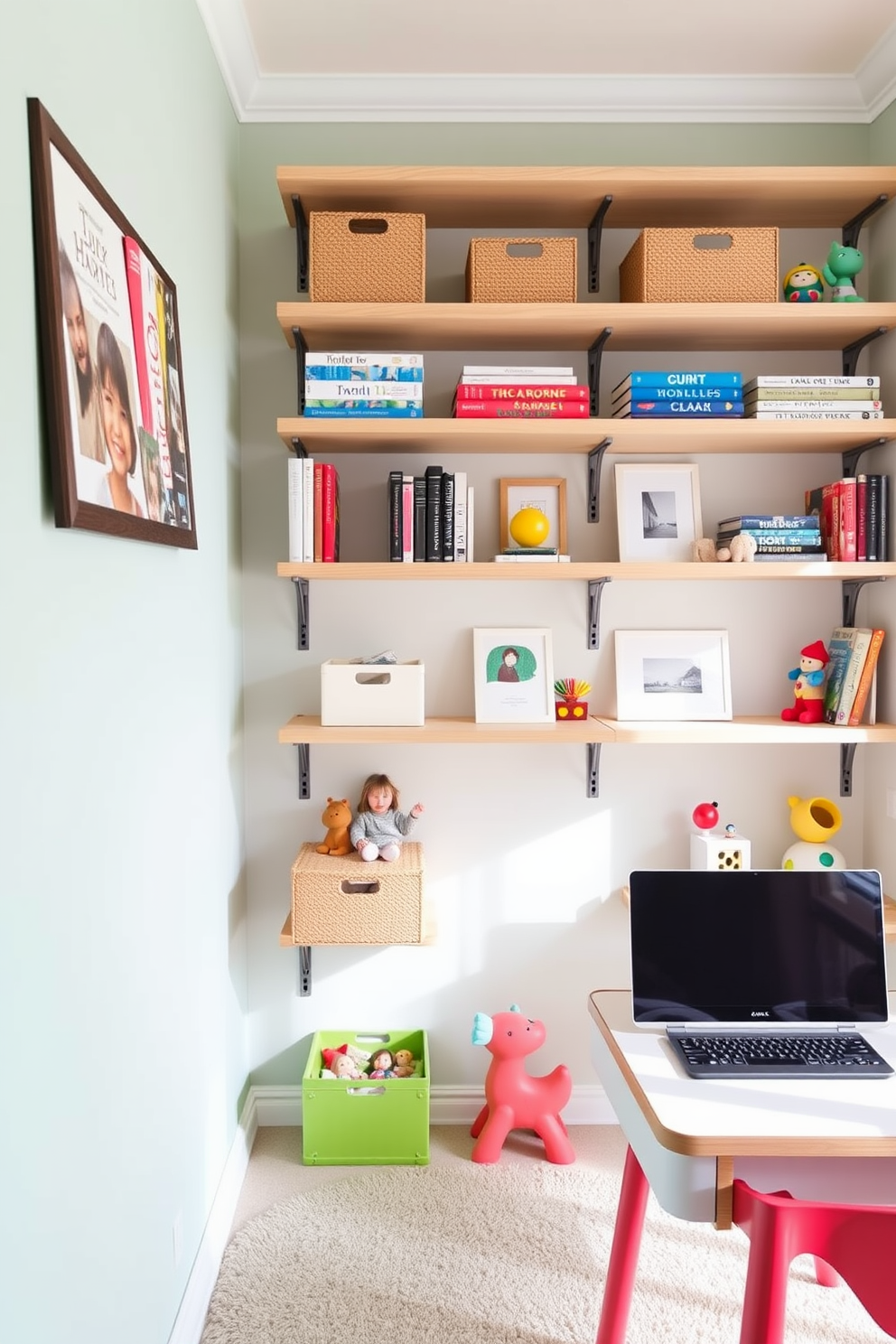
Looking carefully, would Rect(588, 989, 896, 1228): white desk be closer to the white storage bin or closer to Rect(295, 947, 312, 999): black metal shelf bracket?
the white storage bin

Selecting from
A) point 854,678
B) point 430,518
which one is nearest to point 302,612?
point 430,518

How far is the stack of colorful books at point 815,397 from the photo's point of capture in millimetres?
2184

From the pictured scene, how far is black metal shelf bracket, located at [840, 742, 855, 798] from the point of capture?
2445 millimetres

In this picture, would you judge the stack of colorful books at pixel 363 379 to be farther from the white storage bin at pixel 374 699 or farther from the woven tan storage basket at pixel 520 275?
the white storage bin at pixel 374 699

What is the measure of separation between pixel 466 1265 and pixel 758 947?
99 centimetres

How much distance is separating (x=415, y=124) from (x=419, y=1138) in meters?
2.59

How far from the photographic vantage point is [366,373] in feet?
7.04

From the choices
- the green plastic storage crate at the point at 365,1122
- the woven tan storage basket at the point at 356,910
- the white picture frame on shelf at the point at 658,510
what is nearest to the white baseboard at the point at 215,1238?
the green plastic storage crate at the point at 365,1122

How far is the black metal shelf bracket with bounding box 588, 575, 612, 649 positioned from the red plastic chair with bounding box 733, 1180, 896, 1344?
1.39 m

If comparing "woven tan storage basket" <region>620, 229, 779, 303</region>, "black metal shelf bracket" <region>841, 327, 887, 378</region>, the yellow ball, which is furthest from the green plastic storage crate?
"black metal shelf bracket" <region>841, 327, 887, 378</region>

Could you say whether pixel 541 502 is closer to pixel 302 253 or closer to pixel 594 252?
pixel 594 252

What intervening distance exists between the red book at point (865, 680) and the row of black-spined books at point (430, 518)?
1015 millimetres

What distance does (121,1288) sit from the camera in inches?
53.0

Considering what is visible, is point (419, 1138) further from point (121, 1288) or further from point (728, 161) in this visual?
point (728, 161)
